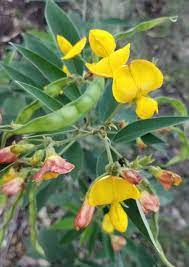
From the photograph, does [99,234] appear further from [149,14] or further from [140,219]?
[149,14]

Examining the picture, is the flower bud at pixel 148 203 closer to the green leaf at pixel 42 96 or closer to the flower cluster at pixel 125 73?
the flower cluster at pixel 125 73

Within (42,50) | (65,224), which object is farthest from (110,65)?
(65,224)

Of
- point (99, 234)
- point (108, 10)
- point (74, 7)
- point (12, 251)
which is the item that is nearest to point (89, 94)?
point (99, 234)

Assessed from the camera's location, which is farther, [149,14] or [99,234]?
[149,14]

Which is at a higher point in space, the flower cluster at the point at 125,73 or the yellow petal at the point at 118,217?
the flower cluster at the point at 125,73

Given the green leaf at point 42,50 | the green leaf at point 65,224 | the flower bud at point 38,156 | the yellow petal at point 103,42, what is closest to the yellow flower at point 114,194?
the flower bud at point 38,156

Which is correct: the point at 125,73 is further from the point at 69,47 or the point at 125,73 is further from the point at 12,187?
the point at 12,187
